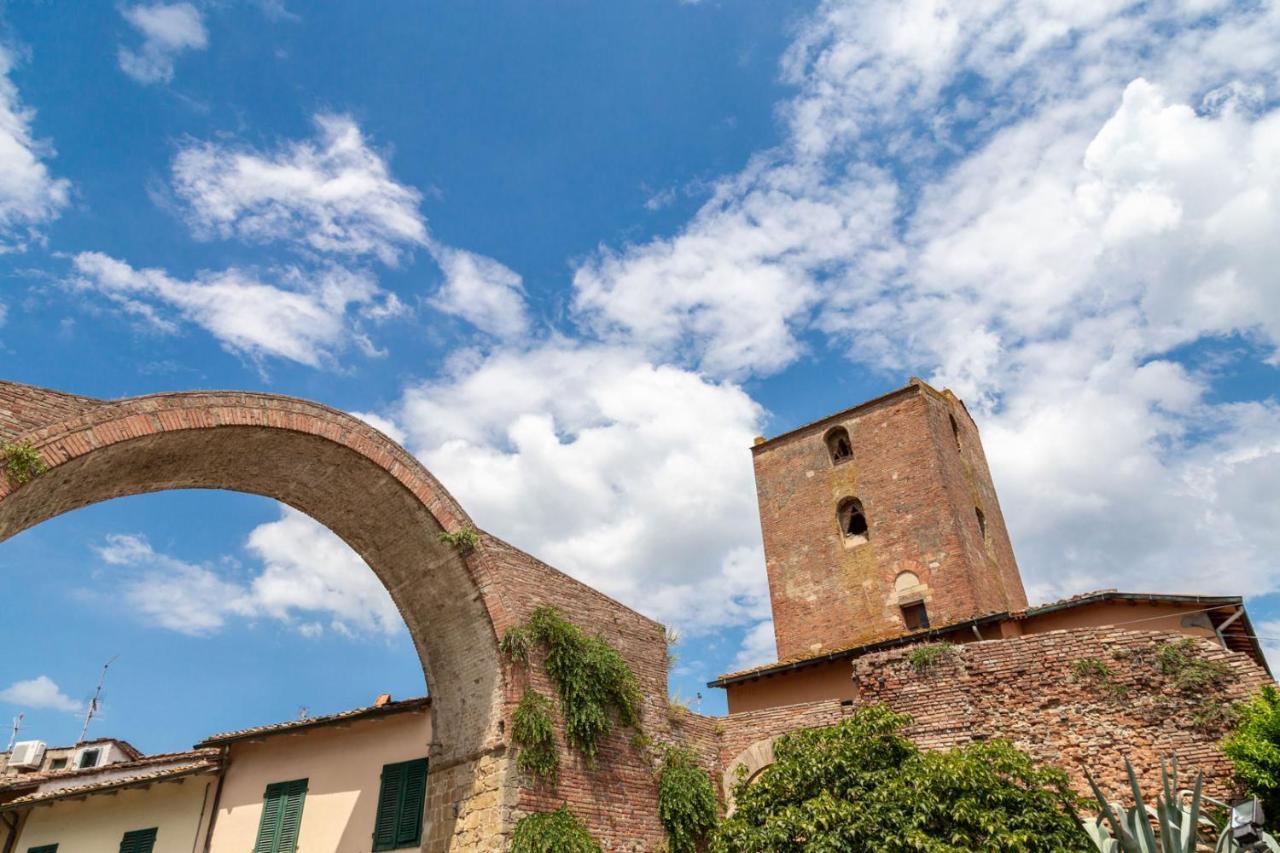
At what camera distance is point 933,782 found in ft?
27.5

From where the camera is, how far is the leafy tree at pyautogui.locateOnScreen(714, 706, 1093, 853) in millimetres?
8008

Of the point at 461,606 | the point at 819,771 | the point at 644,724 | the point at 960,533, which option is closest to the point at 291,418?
the point at 461,606

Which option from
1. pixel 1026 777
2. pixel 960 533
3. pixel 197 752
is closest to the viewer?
pixel 1026 777

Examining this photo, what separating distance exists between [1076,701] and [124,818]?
16216 mm

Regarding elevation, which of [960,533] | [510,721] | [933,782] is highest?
[960,533]

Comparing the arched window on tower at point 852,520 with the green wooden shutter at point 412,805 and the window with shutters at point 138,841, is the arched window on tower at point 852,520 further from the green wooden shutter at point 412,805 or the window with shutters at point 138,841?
the window with shutters at point 138,841

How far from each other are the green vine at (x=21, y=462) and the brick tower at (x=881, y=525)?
15.2m

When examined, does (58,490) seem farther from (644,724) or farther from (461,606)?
(644,724)

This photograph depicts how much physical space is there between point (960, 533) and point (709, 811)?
394 inches

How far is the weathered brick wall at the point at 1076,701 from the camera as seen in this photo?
946 centimetres

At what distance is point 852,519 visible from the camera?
69.7ft

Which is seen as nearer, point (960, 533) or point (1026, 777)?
point (1026, 777)

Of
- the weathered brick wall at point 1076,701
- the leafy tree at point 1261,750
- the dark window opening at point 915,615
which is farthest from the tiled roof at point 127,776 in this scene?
the leafy tree at point 1261,750

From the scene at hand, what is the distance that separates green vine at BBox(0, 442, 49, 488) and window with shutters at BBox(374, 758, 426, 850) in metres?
6.96
